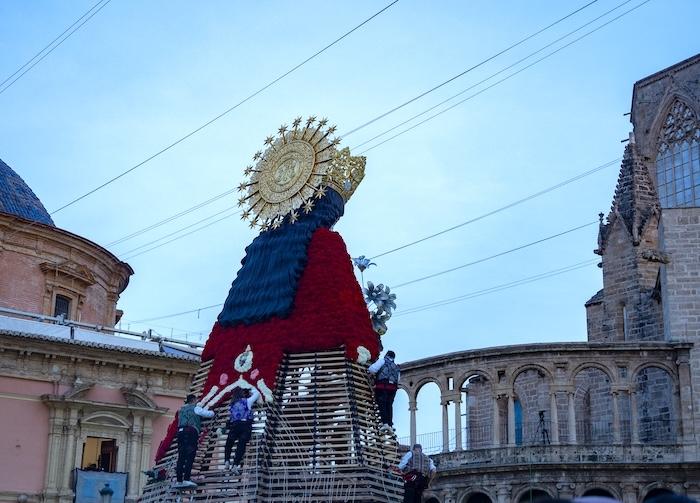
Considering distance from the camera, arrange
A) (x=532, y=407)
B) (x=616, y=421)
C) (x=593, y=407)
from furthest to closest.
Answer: (x=532, y=407)
(x=593, y=407)
(x=616, y=421)

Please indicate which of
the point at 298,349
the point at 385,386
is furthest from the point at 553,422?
the point at 298,349

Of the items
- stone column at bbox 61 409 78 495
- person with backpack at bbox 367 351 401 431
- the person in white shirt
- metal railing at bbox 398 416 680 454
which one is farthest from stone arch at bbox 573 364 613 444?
person with backpack at bbox 367 351 401 431

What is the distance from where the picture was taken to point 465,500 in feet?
122

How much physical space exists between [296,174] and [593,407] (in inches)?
1009

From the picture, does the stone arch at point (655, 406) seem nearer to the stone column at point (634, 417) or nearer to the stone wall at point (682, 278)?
the stone column at point (634, 417)

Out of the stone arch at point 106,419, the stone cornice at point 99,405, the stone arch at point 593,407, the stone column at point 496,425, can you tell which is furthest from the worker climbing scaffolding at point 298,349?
the stone arch at point 593,407

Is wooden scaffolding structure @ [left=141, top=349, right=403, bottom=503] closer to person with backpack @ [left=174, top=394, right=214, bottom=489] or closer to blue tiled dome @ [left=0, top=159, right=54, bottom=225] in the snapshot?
person with backpack @ [left=174, top=394, right=214, bottom=489]

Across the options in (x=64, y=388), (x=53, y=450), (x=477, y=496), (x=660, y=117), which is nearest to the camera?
(x=53, y=450)

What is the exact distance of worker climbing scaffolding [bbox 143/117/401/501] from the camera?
57.0 ft

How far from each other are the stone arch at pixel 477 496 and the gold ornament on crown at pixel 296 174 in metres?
19.2

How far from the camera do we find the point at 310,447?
685 inches

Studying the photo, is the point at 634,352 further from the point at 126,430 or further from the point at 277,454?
the point at 277,454

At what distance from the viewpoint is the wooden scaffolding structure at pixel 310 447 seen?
17.1m

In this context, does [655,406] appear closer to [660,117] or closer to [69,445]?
[660,117]
